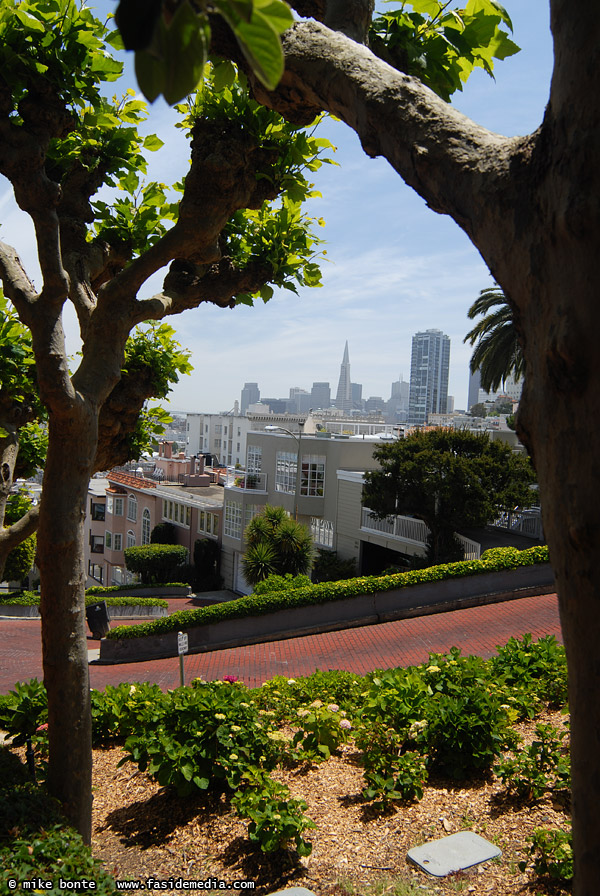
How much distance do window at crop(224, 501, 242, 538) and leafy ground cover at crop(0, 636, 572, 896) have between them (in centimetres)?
2917

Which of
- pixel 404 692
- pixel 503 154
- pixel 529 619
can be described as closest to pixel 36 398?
pixel 404 692

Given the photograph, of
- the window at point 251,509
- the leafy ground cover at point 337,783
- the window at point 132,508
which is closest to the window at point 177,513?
the window at point 132,508

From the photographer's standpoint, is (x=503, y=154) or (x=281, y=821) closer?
(x=503, y=154)

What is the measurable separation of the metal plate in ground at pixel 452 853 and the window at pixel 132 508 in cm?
4537

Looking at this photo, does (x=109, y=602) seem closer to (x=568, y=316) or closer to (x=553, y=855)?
(x=553, y=855)

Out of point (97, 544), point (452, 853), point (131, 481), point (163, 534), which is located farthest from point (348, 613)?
point (97, 544)

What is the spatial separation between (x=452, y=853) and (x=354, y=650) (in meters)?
12.2

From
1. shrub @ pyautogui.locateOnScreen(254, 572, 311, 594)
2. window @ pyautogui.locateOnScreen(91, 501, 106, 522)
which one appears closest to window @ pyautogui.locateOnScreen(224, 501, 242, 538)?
shrub @ pyautogui.locateOnScreen(254, 572, 311, 594)

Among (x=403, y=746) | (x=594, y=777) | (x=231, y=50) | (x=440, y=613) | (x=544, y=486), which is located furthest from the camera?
(x=440, y=613)

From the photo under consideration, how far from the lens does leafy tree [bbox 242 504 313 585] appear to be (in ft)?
82.5

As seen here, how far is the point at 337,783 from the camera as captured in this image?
6086 mm

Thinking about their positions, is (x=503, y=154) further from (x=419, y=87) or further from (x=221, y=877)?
(x=221, y=877)

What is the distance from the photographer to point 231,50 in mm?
3555

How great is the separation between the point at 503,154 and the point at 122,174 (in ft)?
17.5
